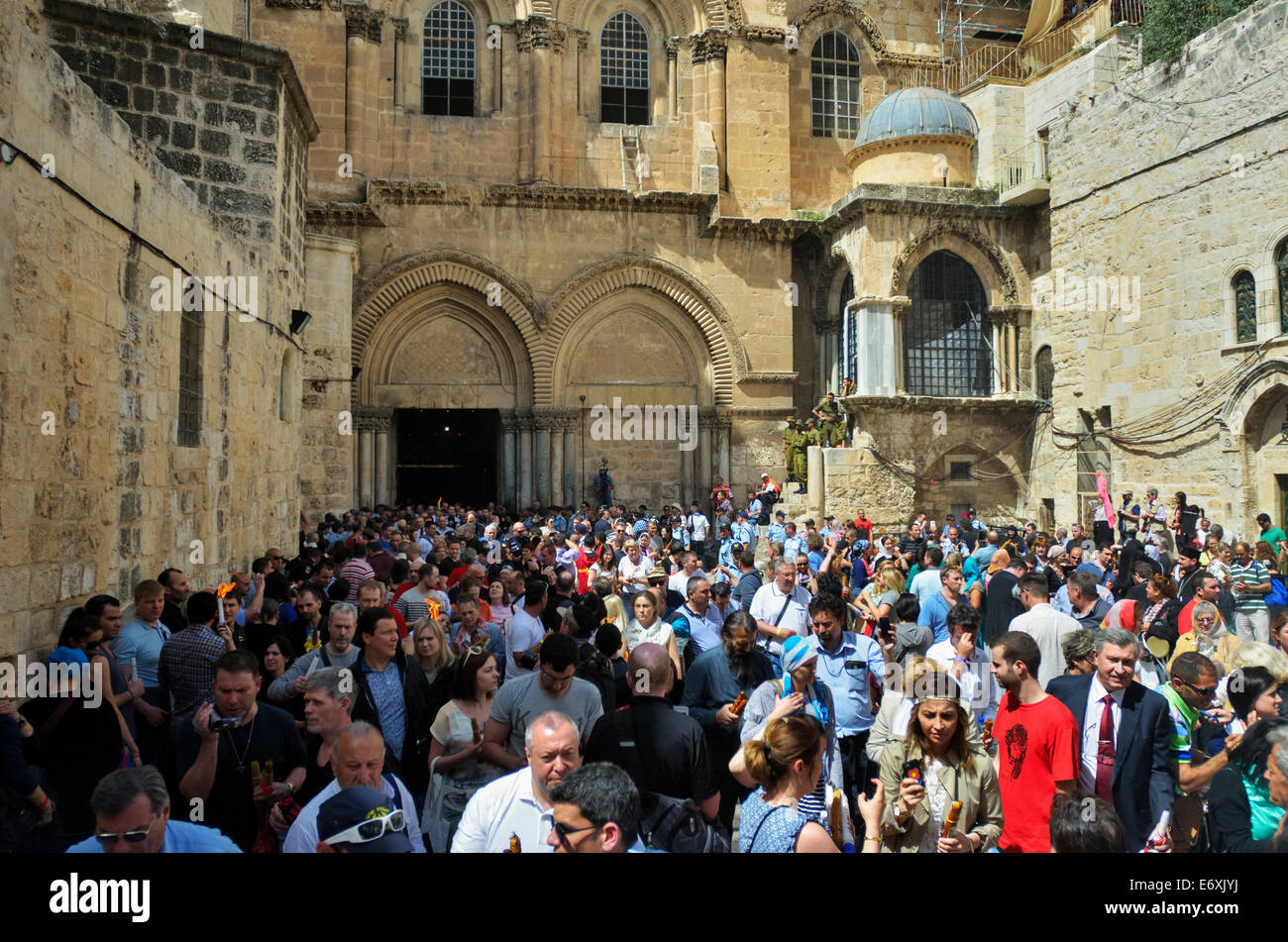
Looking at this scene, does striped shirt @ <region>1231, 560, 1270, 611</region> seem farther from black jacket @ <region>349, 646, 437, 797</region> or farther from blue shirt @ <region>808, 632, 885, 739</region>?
black jacket @ <region>349, 646, 437, 797</region>

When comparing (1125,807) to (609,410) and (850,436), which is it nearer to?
(850,436)

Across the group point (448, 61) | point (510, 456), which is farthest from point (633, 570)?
point (448, 61)

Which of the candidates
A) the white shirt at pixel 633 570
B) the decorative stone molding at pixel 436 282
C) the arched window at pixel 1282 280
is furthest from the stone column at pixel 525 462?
the arched window at pixel 1282 280

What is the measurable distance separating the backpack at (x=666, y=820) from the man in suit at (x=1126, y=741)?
176 centimetres

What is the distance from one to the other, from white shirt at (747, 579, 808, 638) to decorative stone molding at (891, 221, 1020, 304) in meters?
14.1

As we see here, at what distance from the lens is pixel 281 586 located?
7.75 meters

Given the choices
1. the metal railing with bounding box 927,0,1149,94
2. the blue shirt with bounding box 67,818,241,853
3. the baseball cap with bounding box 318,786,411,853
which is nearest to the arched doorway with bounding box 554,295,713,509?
the metal railing with bounding box 927,0,1149,94

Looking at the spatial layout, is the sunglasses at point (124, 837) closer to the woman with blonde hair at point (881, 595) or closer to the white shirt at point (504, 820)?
the white shirt at point (504, 820)

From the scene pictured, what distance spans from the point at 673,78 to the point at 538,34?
3.11m

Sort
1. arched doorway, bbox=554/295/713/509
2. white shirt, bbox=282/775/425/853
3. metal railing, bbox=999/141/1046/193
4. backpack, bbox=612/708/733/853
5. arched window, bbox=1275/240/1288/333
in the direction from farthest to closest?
arched doorway, bbox=554/295/713/509 → metal railing, bbox=999/141/1046/193 → arched window, bbox=1275/240/1288/333 → backpack, bbox=612/708/733/853 → white shirt, bbox=282/775/425/853

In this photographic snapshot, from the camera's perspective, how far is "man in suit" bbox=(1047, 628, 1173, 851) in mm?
4336

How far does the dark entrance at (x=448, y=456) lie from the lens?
81.9ft

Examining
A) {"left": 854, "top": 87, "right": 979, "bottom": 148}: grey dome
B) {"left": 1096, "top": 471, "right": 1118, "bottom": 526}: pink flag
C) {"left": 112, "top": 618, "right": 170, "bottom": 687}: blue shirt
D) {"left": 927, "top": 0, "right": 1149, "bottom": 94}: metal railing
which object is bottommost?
{"left": 112, "top": 618, "right": 170, "bottom": 687}: blue shirt
